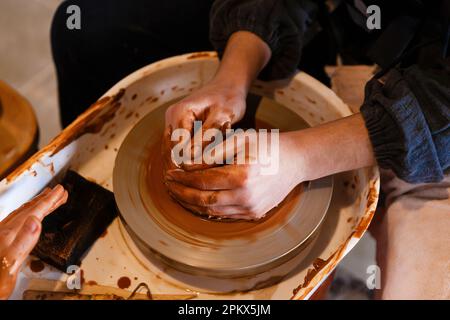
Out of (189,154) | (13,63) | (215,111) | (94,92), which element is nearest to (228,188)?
(189,154)

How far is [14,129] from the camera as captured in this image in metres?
1.82

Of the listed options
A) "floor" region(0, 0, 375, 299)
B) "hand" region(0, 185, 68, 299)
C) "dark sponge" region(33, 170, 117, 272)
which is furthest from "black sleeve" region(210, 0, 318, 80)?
"floor" region(0, 0, 375, 299)

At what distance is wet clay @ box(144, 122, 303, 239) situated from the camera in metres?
1.17

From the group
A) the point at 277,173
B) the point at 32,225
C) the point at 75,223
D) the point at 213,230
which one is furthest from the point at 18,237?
the point at 277,173

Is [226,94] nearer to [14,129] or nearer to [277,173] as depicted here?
[277,173]

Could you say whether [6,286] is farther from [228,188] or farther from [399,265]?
[399,265]

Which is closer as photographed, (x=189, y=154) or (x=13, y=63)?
(x=189, y=154)

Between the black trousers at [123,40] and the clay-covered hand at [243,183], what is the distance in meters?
0.73

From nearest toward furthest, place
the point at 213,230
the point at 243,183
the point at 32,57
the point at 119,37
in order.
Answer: the point at 243,183 < the point at 213,230 < the point at 119,37 < the point at 32,57

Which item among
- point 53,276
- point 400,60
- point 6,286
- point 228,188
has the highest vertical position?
point 400,60

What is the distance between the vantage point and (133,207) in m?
1.19

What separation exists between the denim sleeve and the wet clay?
0.26 metres

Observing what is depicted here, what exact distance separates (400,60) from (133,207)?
2.78 feet

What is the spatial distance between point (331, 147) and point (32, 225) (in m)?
0.72
